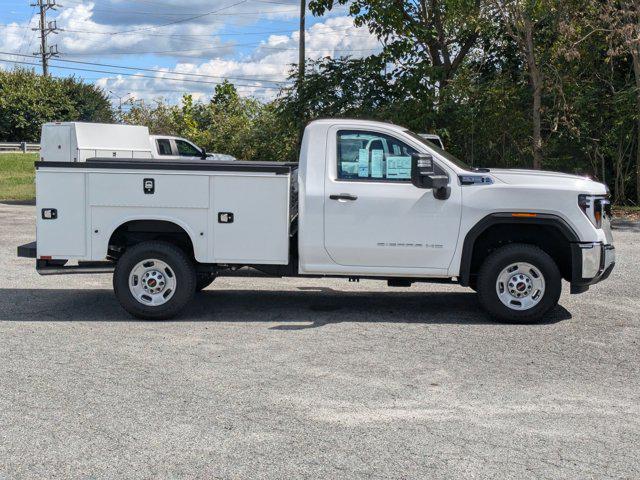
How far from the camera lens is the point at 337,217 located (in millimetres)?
8008

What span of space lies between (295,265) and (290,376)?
215 cm

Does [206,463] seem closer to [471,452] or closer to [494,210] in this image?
[471,452]

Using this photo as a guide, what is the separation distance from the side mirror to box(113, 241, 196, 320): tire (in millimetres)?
2430

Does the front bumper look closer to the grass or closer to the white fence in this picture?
the grass


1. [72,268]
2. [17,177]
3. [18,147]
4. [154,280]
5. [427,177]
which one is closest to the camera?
[427,177]

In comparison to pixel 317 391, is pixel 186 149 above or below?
above

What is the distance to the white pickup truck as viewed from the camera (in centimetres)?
796

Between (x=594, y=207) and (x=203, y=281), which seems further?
(x=203, y=281)

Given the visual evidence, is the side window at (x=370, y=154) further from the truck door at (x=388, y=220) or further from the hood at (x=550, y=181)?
the hood at (x=550, y=181)

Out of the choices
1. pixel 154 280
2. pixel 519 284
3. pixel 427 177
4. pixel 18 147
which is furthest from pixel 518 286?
pixel 18 147

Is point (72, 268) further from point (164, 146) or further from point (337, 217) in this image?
point (164, 146)

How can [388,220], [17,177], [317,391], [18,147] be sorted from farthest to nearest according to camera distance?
[18,147] < [17,177] < [388,220] < [317,391]

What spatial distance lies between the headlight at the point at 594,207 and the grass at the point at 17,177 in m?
22.8

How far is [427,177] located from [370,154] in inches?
25.9
